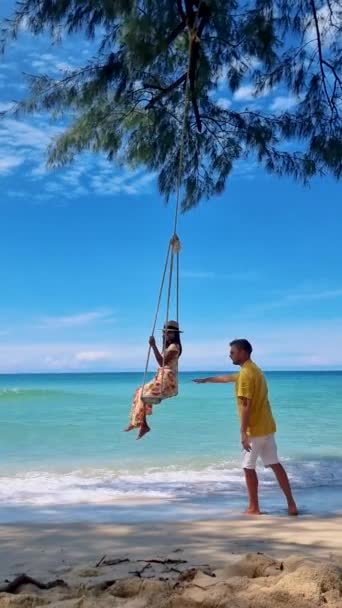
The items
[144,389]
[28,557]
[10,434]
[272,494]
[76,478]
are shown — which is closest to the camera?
[28,557]

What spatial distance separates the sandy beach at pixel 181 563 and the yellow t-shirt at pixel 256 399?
60cm

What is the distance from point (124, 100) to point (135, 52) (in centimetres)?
63

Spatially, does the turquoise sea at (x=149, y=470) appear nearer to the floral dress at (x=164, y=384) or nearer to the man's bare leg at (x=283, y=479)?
the man's bare leg at (x=283, y=479)

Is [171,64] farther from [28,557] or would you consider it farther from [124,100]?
[28,557]

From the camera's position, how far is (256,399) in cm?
459

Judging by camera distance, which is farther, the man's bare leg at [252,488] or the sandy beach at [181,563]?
the man's bare leg at [252,488]

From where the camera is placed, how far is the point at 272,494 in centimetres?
594

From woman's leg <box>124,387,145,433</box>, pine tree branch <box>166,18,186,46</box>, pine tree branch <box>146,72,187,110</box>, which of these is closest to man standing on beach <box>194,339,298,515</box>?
woman's leg <box>124,387,145,433</box>

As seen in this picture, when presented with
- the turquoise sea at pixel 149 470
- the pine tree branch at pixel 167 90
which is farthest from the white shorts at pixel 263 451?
the pine tree branch at pixel 167 90

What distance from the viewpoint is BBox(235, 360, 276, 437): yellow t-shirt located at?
4555mm

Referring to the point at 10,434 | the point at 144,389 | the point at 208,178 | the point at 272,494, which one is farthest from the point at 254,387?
the point at 10,434

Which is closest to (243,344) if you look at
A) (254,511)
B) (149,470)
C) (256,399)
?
(256,399)

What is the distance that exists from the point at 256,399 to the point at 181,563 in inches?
69.0

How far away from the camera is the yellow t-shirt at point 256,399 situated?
4.55 metres
